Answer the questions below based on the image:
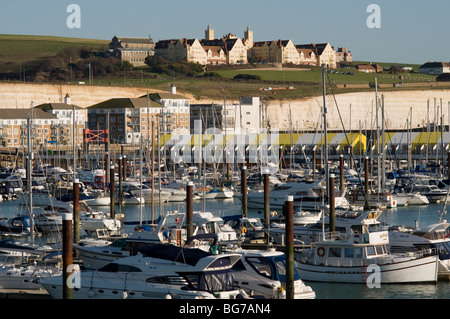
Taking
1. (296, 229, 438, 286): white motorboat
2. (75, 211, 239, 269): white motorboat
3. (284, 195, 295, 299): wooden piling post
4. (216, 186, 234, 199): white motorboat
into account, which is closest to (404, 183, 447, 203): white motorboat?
(216, 186, 234, 199): white motorboat

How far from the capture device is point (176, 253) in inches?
915

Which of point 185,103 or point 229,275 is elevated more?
point 185,103

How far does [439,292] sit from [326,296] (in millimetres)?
3943

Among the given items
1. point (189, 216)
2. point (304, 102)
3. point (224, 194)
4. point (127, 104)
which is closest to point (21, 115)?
point (127, 104)

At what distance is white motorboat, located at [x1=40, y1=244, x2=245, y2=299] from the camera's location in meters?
22.3

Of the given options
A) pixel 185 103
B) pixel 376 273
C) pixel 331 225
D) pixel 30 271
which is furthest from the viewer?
pixel 185 103

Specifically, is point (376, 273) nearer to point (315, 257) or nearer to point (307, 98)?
point (315, 257)

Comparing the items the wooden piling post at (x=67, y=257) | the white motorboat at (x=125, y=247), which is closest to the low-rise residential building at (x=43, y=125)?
the white motorboat at (x=125, y=247)

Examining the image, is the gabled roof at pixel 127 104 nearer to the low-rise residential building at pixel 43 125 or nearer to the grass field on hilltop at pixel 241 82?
the low-rise residential building at pixel 43 125

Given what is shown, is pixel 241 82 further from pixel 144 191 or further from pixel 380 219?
pixel 380 219

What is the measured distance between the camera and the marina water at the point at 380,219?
1101 inches

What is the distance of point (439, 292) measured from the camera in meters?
28.3

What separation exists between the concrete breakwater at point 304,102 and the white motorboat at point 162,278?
101 metres
